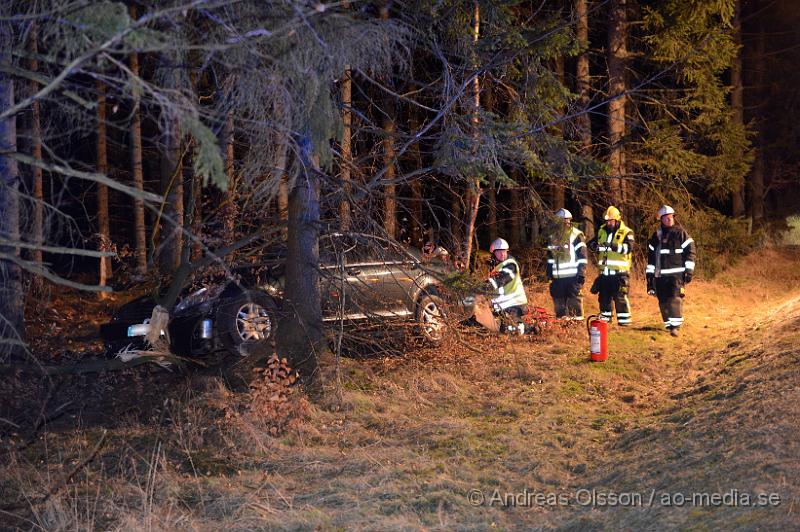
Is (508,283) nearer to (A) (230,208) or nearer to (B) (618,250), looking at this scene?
(B) (618,250)

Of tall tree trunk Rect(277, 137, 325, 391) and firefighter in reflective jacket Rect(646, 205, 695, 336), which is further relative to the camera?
firefighter in reflective jacket Rect(646, 205, 695, 336)

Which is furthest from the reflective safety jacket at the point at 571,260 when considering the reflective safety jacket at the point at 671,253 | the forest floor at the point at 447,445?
the forest floor at the point at 447,445

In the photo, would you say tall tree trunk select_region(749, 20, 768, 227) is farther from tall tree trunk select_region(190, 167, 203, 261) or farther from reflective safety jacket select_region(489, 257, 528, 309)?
tall tree trunk select_region(190, 167, 203, 261)

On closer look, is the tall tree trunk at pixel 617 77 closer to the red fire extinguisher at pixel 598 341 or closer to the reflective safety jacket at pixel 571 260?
the reflective safety jacket at pixel 571 260

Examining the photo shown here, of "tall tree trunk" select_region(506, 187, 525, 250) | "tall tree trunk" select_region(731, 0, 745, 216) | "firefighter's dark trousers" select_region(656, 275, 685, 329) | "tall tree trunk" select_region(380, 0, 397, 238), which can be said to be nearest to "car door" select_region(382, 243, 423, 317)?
"tall tree trunk" select_region(380, 0, 397, 238)

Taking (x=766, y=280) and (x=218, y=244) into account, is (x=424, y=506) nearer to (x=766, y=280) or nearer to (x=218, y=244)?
(x=218, y=244)

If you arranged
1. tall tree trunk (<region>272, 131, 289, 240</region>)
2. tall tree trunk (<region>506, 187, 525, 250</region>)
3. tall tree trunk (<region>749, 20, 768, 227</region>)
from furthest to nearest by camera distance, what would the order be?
tall tree trunk (<region>749, 20, 768, 227</region>) < tall tree trunk (<region>506, 187, 525, 250</region>) < tall tree trunk (<region>272, 131, 289, 240</region>)

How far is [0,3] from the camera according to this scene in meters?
5.92

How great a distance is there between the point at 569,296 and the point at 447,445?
21.3ft

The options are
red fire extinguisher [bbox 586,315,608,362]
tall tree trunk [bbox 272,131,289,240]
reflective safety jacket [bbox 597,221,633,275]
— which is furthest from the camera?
reflective safety jacket [bbox 597,221,633,275]

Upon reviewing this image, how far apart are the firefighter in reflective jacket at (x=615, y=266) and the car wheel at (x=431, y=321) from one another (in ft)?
10.6

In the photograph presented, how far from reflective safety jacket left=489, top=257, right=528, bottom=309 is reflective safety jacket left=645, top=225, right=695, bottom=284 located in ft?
7.18

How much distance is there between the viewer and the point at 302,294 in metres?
9.98

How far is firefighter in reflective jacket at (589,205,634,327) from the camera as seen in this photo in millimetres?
13445
